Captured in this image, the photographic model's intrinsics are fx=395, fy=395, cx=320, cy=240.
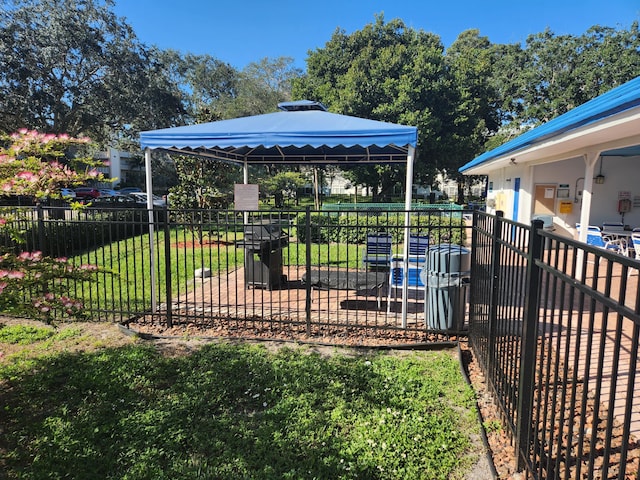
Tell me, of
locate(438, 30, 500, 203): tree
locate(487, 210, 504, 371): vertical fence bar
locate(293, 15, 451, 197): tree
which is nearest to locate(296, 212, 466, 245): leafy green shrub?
locate(487, 210, 504, 371): vertical fence bar

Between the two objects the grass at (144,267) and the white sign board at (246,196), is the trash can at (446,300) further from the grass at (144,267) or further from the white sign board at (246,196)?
the white sign board at (246,196)

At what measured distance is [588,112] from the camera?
4949 mm

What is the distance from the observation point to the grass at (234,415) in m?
2.69

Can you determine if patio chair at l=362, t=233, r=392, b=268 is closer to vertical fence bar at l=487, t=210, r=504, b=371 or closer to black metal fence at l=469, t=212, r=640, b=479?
black metal fence at l=469, t=212, r=640, b=479

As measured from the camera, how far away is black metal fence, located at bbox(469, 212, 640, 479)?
1.55 meters

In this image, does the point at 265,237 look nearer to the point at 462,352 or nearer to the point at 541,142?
the point at 462,352

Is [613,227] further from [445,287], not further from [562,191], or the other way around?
[445,287]

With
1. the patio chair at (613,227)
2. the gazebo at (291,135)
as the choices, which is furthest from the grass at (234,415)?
the patio chair at (613,227)

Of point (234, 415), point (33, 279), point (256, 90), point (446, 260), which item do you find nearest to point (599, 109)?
point (446, 260)

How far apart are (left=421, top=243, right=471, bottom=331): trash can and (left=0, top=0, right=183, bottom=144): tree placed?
2016 cm

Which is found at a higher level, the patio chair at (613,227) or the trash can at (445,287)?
the patio chair at (613,227)

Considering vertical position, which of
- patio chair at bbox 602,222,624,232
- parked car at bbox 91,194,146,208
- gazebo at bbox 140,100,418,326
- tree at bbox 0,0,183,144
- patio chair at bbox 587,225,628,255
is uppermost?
tree at bbox 0,0,183,144

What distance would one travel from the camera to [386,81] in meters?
25.5

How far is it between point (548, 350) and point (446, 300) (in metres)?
2.59
